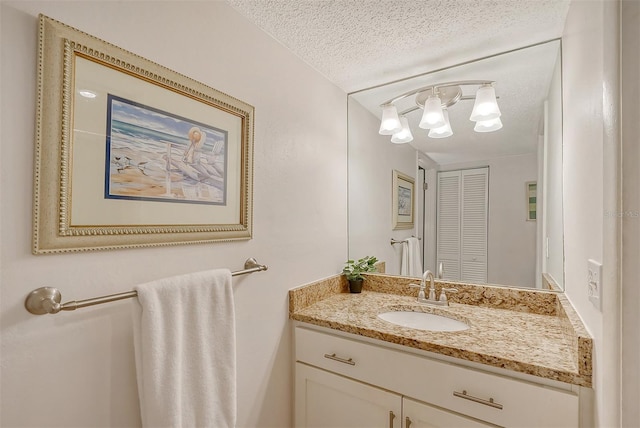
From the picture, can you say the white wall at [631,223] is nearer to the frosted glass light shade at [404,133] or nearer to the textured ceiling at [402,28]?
the textured ceiling at [402,28]

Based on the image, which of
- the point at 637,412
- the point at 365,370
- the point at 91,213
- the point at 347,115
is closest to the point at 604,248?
the point at 637,412

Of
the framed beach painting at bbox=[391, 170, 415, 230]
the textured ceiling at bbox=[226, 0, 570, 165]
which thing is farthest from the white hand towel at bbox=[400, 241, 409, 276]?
the textured ceiling at bbox=[226, 0, 570, 165]

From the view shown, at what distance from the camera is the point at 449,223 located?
67.9 inches

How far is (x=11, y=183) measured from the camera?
0.66 metres

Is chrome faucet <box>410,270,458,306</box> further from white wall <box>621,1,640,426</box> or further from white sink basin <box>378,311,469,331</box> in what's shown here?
white wall <box>621,1,640,426</box>

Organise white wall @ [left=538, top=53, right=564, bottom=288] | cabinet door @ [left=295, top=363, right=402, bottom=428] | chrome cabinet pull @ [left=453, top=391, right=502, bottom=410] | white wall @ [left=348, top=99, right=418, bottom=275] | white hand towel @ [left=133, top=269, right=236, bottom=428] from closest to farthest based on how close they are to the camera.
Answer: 1. white hand towel @ [left=133, top=269, right=236, bottom=428]
2. chrome cabinet pull @ [left=453, top=391, right=502, bottom=410]
3. cabinet door @ [left=295, top=363, right=402, bottom=428]
4. white wall @ [left=538, top=53, right=564, bottom=288]
5. white wall @ [left=348, top=99, right=418, bottom=275]

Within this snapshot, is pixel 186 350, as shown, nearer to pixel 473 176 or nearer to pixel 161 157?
pixel 161 157

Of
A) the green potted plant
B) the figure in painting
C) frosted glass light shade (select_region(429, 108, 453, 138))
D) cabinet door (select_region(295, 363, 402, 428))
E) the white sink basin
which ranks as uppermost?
frosted glass light shade (select_region(429, 108, 453, 138))

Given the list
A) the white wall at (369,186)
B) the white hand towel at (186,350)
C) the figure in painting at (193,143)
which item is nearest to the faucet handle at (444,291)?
the white wall at (369,186)

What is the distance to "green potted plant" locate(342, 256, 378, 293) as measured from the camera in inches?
71.6

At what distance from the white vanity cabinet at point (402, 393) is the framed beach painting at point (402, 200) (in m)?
0.87

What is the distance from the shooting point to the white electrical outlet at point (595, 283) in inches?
27.6

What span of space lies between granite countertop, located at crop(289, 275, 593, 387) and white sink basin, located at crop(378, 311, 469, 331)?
1.1 inches

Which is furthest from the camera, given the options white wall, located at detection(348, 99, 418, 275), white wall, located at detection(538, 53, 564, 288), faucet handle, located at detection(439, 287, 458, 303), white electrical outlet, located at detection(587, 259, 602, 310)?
white wall, located at detection(348, 99, 418, 275)
